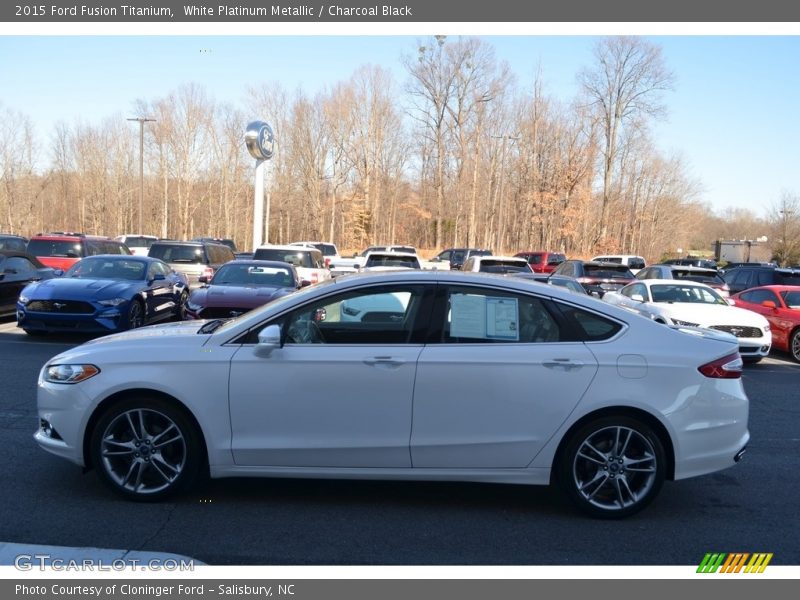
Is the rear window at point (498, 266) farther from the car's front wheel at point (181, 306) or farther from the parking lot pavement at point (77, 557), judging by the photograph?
the parking lot pavement at point (77, 557)

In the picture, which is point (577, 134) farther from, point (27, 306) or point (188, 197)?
point (27, 306)

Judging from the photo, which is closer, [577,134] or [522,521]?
[522,521]

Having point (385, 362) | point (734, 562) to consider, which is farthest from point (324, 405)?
point (734, 562)

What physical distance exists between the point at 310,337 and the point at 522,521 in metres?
1.92

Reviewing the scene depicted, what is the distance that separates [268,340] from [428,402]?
1140 mm

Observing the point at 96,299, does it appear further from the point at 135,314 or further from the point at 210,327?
the point at 210,327

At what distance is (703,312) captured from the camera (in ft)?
39.1

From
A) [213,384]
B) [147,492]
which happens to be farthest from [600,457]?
[147,492]

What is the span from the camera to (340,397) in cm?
438

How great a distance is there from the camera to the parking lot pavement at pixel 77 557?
12.2ft

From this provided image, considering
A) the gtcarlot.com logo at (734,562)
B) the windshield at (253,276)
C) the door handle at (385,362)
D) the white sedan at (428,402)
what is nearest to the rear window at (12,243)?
the windshield at (253,276)

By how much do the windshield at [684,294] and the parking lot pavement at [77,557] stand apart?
11011 mm

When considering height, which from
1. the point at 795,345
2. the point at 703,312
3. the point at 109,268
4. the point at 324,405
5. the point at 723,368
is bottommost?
the point at 795,345

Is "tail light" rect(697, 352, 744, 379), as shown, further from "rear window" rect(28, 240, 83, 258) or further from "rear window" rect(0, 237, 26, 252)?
"rear window" rect(28, 240, 83, 258)
